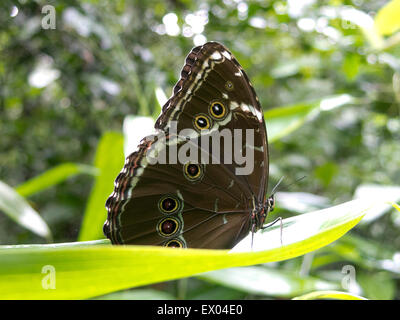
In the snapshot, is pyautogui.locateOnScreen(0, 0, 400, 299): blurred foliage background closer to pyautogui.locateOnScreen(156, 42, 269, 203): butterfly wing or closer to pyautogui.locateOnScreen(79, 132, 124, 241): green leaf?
pyautogui.locateOnScreen(79, 132, 124, 241): green leaf

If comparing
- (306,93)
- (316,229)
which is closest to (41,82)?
(316,229)

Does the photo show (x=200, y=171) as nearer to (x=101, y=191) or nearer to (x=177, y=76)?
(x=101, y=191)

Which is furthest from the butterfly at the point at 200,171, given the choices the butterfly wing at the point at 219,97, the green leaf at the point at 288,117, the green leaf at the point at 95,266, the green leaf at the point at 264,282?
the green leaf at the point at 95,266

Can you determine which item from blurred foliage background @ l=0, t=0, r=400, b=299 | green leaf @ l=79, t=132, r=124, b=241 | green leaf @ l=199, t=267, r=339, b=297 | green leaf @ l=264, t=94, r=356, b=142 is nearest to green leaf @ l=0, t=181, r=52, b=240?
green leaf @ l=79, t=132, r=124, b=241

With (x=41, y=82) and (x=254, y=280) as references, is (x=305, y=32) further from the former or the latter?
(x=254, y=280)

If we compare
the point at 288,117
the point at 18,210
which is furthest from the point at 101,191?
the point at 288,117

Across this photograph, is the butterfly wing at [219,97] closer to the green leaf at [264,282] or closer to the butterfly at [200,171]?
the butterfly at [200,171]
